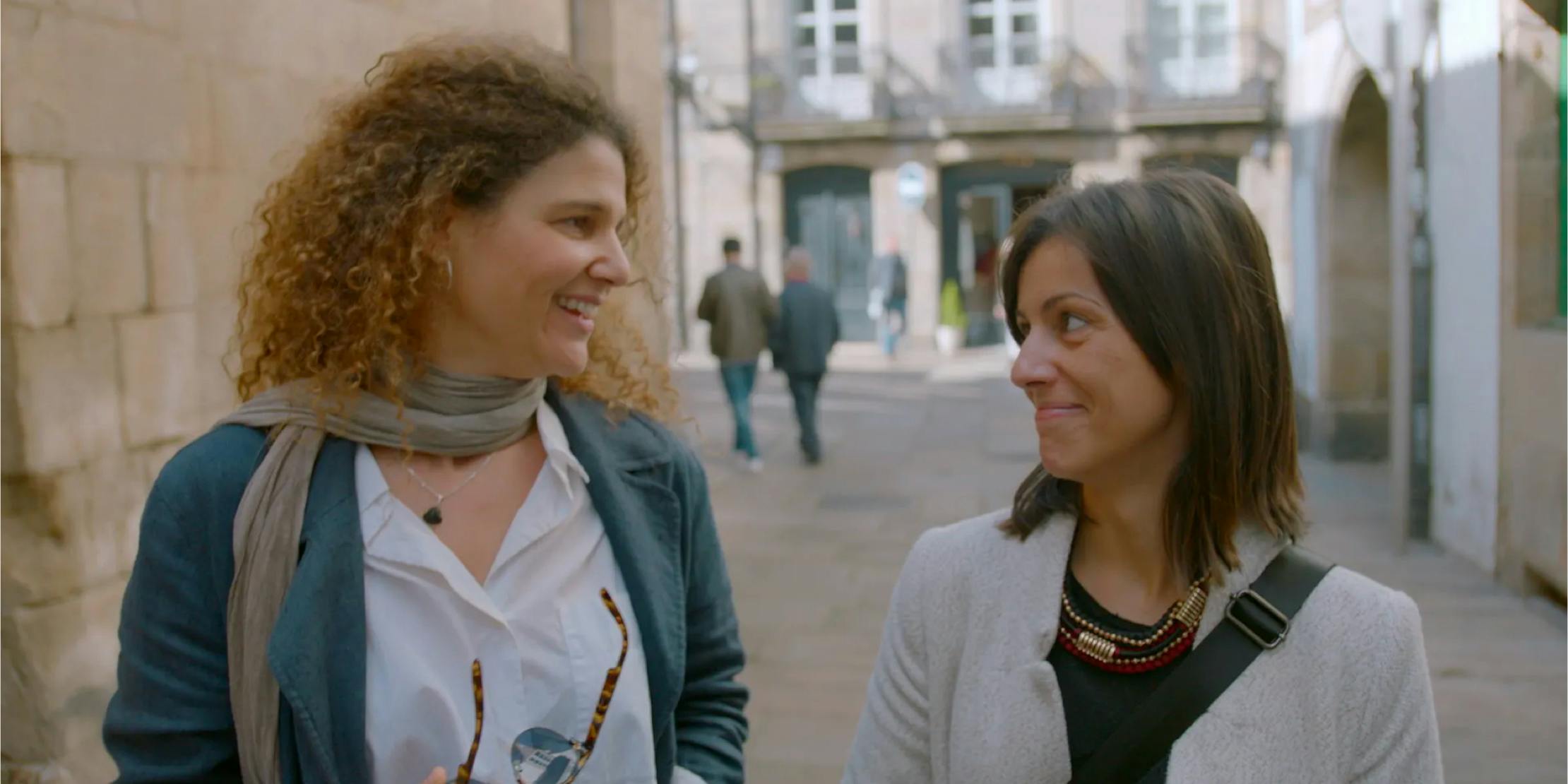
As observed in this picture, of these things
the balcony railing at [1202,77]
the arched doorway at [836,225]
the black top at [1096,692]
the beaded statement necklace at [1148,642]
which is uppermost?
the balcony railing at [1202,77]

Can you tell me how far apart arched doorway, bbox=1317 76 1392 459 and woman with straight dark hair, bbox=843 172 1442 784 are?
11.5 m

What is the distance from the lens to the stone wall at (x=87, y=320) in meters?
3.44

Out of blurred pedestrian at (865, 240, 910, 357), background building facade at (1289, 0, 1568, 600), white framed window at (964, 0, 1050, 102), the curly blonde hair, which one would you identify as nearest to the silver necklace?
the curly blonde hair

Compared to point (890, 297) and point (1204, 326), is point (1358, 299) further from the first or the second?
point (890, 297)

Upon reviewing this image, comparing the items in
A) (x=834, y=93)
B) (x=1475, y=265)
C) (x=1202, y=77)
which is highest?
(x=834, y=93)

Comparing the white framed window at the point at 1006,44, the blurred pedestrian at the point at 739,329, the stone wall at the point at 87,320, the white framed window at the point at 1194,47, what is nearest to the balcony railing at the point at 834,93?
the white framed window at the point at 1006,44

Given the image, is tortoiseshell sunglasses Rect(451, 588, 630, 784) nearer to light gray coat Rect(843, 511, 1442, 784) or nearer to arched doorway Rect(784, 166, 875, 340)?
light gray coat Rect(843, 511, 1442, 784)

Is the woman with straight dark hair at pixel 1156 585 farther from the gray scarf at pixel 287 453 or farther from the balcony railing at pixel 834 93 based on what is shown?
the balcony railing at pixel 834 93

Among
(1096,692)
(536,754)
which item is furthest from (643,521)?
(1096,692)

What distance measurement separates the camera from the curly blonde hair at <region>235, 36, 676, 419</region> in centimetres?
193

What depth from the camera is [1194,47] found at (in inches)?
992

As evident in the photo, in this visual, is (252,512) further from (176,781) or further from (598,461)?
(598,461)

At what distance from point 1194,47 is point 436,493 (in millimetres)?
25171

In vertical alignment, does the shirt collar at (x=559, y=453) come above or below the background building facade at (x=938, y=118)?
below
